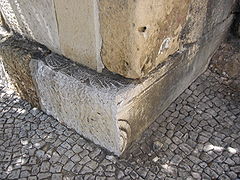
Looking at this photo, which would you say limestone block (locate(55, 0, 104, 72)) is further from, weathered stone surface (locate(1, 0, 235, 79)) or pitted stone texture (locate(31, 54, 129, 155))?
pitted stone texture (locate(31, 54, 129, 155))

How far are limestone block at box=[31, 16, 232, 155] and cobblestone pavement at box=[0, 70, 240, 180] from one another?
0.12 meters

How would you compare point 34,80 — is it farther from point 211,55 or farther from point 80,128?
point 211,55

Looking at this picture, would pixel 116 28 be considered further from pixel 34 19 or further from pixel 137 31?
pixel 34 19

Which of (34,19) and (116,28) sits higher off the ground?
(116,28)

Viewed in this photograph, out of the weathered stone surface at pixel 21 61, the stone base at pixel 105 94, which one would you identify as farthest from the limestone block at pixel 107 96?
the weathered stone surface at pixel 21 61

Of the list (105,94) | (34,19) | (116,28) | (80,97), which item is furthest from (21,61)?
(116,28)

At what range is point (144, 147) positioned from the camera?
114 inches

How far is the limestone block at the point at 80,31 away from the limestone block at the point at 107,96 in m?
0.11

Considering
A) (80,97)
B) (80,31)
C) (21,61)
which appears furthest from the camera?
(21,61)

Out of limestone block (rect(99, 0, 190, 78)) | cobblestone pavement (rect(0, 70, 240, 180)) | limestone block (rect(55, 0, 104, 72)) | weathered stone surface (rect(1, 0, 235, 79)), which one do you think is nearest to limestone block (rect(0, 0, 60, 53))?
weathered stone surface (rect(1, 0, 235, 79))

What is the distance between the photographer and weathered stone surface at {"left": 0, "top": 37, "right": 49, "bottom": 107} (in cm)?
302

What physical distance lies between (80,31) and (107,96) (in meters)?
0.59

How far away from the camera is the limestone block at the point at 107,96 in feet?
8.35

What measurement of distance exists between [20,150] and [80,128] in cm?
59
